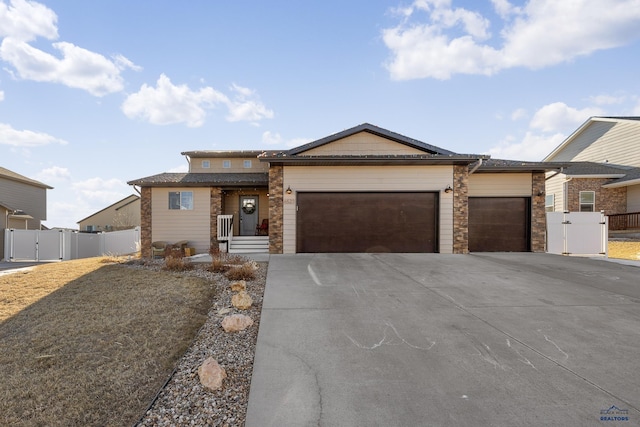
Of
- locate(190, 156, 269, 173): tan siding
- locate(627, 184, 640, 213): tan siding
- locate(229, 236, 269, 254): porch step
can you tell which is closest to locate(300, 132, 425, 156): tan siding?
locate(229, 236, 269, 254): porch step

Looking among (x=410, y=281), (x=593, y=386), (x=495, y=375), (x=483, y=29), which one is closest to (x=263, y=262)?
(x=410, y=281)

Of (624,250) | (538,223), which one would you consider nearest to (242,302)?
(538,223)

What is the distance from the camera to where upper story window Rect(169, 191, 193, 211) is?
13.4 meters

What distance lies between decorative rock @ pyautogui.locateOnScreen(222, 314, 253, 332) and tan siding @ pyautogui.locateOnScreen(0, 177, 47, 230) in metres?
24.8

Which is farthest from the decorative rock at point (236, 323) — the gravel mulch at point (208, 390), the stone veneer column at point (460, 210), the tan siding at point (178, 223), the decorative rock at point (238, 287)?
the tan siding at point (178, 223)

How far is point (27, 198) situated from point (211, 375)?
2861cm

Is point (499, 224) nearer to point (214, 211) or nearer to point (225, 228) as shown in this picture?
point (225, 228)

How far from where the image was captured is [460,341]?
3680 millimetres

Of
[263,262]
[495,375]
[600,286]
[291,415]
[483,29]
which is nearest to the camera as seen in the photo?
[291,415]

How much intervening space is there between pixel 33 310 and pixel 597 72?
61.1 ft

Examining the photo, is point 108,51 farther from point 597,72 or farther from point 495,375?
point 597,72

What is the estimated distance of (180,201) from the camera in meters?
13.4

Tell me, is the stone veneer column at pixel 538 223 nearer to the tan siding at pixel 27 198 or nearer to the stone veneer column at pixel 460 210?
the stone veneer column at pixel 460 210

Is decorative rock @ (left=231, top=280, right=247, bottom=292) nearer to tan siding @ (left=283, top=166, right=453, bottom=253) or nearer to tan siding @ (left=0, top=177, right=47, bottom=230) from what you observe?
tan siding @ (left=283, top=166, right=453, bottom=253)
